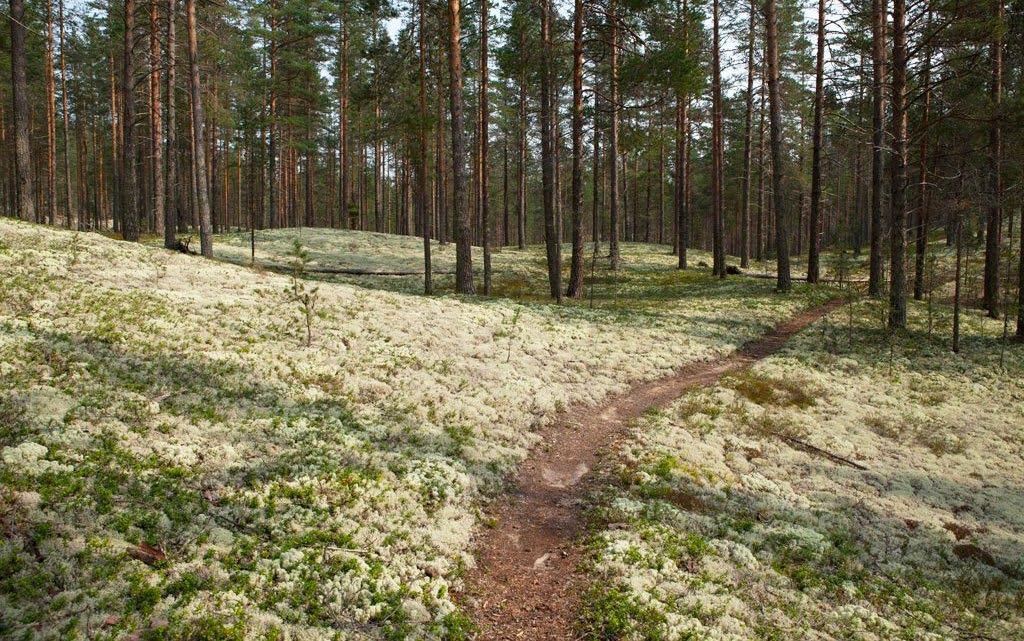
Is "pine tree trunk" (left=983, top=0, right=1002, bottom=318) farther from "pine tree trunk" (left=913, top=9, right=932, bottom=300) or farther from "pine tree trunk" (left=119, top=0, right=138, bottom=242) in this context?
"pine tree trunk" (left=119, top=0, right=138, bottom=242)

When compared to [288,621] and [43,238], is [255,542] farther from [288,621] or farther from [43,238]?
[43,238]

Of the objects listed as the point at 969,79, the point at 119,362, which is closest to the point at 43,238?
the point at 119,362

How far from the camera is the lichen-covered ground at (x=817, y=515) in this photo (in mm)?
5992

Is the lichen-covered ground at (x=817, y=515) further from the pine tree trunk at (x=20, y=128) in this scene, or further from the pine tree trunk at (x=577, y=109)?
the pine tree trunk at (x=20, y=128)

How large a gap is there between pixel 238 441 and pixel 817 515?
8.78 meters

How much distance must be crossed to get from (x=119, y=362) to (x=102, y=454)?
2628 millimetres

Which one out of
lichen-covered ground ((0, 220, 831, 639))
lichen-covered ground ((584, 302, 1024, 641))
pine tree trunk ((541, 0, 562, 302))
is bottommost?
lichen-covered ground ((584, 302, 1024, 641))

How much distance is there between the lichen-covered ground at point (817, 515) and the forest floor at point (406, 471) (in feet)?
0.14

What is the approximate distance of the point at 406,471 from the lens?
7617 millimetres

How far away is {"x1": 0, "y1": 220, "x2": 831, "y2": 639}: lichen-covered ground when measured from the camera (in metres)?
4.78

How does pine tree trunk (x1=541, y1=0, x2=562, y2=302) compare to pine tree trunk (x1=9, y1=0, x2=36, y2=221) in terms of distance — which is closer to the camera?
pine tree trunk (x1=9, y1=0, x2=36, y2=221)

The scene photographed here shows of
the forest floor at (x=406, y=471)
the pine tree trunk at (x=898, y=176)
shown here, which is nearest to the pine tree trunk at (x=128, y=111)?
the forest floor at (x=406, y=471)

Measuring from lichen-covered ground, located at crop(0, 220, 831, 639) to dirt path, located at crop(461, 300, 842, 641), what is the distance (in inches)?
15.6

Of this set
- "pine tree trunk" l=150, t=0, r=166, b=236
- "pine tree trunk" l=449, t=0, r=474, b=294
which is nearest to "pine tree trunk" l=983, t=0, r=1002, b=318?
"pine tree trunk" l=449, t=0, r=474, b=294
